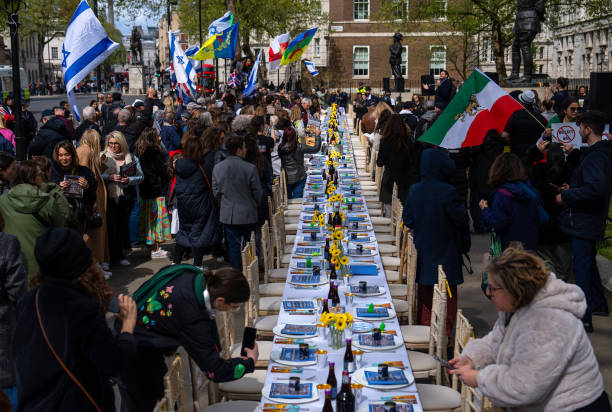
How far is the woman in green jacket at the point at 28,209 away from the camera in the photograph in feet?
20.7

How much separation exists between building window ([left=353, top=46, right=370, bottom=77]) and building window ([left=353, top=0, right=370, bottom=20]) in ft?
8.51

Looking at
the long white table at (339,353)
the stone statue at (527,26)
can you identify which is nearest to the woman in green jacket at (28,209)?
the long white table at (339,353)

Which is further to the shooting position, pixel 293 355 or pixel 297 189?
pixel 297 189

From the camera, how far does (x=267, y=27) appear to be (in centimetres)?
4459

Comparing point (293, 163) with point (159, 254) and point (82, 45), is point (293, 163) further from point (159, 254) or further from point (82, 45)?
point (82, 45)

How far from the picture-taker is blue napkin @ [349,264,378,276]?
7.05m

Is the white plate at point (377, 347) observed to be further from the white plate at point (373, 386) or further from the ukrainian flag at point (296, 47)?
the ukrainian flag at point (296, 47)

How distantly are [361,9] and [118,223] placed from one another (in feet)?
173

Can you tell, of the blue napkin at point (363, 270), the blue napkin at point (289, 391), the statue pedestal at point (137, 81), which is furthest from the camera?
the statue pedestal at point (137, 81)

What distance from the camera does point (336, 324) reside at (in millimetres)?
4711

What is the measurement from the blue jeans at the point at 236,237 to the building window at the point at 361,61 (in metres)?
52.9

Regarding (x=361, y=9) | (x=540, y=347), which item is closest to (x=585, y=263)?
(x=540, y=347)

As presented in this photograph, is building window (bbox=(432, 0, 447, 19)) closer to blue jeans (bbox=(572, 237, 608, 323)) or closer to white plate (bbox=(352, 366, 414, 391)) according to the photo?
blue jeans (bbox=(572, 237, 608, 323))

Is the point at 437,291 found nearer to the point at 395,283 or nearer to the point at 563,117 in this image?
the point at 395,283
